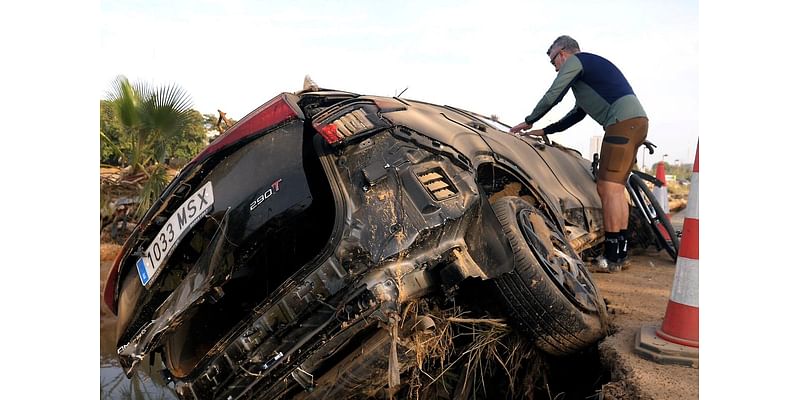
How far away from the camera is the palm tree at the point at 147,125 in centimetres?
852

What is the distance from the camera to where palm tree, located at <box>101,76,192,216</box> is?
852cm

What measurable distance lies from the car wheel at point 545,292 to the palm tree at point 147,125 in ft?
23.1

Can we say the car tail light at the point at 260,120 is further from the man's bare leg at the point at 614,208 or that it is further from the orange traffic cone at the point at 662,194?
the orange traffic cone at the point at 662,194

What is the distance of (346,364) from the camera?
2.27 metres

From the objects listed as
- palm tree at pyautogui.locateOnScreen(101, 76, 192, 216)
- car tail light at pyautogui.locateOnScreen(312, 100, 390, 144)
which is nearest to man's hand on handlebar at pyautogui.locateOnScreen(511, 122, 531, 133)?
car tail light at pyautogui.locateOnScreen(312, 100, 390, 144)

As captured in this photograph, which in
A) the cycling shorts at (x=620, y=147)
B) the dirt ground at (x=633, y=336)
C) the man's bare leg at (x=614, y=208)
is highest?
the cycling shorts at (x=620, y=147)

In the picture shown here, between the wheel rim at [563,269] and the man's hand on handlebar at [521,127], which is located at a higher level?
the man's hand on handlebar at [521,127]

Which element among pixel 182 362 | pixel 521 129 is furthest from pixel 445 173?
pixel 521 129

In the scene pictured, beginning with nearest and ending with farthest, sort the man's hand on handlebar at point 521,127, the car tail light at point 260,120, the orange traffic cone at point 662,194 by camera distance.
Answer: the car tail light at point 260,120
the man's hand on handlebar at point 521,127
the orange traffic cone at point 662,194

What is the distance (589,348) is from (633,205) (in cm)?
323

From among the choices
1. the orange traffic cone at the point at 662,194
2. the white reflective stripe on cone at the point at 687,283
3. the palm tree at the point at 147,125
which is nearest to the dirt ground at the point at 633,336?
the white reflective stripe on cone at the point at 687,283

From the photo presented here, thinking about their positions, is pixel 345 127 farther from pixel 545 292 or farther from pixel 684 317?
pixel 684 317

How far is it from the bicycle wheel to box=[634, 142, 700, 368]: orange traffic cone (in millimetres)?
2714
